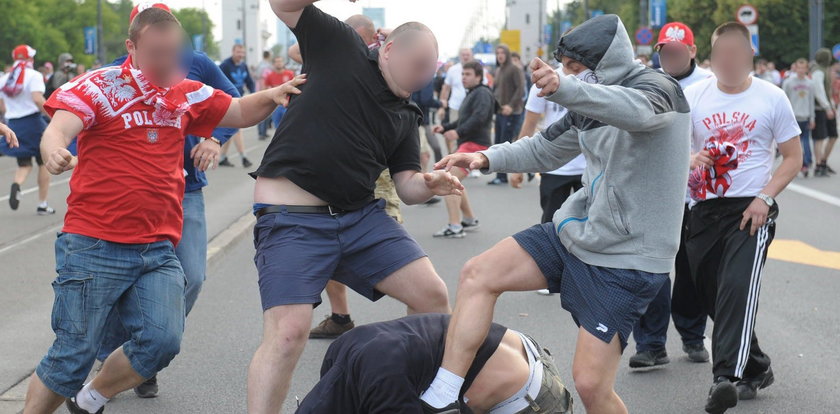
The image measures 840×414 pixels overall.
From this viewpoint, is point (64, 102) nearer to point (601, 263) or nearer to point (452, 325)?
point (452, 325)

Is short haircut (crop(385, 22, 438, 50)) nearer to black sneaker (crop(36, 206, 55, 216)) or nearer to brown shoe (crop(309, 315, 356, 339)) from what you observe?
brown shoe (crop(309, 315, 356, 339))

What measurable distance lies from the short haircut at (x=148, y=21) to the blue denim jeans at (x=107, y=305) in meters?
0.86

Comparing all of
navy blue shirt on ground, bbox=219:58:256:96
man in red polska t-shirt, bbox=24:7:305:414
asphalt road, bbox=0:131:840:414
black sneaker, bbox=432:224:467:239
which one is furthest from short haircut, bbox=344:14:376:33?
navy blue shirt on ground, bbox=219:58:256:96

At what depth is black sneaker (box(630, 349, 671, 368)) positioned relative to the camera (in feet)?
20.2

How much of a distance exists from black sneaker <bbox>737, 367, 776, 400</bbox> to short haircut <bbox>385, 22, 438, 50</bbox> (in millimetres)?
2429

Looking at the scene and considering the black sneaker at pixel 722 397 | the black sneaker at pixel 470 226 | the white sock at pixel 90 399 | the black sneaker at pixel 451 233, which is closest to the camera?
the white sock at pixel 90 399

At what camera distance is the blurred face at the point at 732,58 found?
5.49 m

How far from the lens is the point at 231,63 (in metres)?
18.8

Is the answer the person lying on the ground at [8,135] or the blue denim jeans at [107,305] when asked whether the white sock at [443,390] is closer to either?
the blue denim jeans at [107,305]

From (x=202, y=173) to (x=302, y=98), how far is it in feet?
4.36

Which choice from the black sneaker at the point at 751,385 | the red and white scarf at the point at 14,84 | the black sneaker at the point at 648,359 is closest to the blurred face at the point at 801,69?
the red and white scarf at the point at 14,84

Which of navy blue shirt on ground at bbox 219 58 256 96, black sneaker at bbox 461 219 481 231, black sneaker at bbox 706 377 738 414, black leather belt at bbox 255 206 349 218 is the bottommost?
black sneaker at bbox 461 219 481 231

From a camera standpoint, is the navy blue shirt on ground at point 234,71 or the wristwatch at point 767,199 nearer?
the wristwatch at point 767,199

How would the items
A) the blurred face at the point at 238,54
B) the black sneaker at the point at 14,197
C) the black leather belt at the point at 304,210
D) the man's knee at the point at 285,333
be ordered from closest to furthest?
the man's knee at the point at 285,333 → the black leather belt at the point at 304,210 → the black sneaker at the point at 14,197 → the blurred face at the point at 238,54
